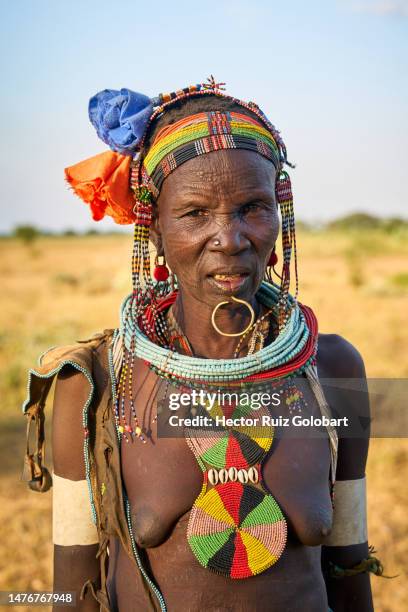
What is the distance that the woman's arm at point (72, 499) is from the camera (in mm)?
2230

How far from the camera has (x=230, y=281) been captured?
2.15 meters

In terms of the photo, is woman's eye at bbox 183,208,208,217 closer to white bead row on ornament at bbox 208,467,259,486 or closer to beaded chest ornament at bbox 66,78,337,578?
beaded chest ornament at bbox 66,78,337,578

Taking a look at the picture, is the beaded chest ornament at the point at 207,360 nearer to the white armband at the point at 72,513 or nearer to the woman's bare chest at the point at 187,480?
the woman's bare chest at the point at 187,480

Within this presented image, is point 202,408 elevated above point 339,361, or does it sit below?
below

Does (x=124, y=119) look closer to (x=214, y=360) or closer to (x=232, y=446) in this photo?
(x=214, y=360)

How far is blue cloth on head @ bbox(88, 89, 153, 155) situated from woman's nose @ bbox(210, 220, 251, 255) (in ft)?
1.62

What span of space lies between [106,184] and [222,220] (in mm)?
500

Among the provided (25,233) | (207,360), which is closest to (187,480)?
(207,360)

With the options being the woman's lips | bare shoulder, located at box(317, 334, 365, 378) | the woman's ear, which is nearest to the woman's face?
the woman's lips

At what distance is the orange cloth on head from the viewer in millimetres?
2402

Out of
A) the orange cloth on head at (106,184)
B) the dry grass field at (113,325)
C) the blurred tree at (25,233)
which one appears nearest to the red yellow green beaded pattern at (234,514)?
the orange cloth on head at (106,184)

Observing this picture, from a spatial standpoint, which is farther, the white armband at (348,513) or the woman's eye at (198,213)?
the white armband at (348,513)

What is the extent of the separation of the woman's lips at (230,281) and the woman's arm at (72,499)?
1.77 feet

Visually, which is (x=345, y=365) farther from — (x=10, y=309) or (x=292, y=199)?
(x=10, y=309)
